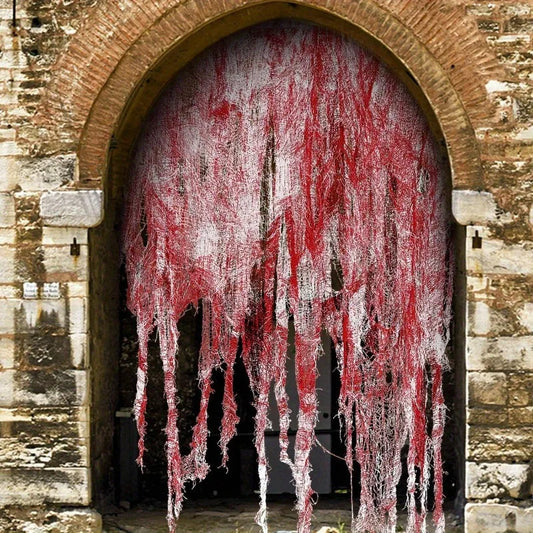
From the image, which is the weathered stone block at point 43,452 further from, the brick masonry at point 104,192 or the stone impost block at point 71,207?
the stone impost block at point 71,207

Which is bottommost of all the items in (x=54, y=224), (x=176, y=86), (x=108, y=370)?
(x=108, y=370)

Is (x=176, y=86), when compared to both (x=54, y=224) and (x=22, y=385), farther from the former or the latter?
(x=22, y=385)

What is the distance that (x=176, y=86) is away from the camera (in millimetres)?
7004

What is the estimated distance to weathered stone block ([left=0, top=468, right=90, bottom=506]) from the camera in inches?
251

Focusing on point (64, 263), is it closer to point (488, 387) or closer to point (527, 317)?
point (488, 387)

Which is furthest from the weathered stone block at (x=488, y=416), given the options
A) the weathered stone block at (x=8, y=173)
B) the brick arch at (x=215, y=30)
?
the weathered stone block at (x=8, y=173)

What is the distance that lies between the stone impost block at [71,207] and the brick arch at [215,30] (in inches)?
4.5

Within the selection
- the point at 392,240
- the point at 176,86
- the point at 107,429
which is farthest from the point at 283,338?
the point at 176,86

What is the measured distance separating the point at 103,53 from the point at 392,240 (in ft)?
8.05

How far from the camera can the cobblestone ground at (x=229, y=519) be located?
677 centimetres

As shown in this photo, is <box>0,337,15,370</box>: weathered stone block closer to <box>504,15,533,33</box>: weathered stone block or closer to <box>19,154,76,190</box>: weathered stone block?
<box>19,154,76,190</box>: weathered stone block

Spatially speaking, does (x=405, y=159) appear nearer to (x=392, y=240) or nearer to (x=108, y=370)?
(x=392, y=240)

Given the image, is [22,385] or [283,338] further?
[283,338]

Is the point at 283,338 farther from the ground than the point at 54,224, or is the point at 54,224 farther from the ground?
the point at 54,224
